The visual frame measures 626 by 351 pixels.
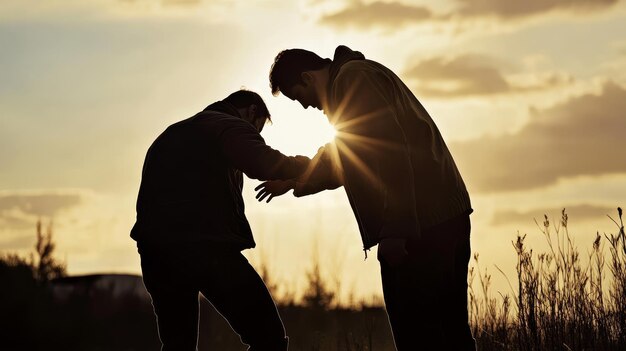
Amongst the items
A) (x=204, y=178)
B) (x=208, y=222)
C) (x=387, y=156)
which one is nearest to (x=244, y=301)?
(x=208, y=222)

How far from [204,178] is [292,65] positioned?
79cm

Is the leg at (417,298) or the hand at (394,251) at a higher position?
the hand at (394,251)

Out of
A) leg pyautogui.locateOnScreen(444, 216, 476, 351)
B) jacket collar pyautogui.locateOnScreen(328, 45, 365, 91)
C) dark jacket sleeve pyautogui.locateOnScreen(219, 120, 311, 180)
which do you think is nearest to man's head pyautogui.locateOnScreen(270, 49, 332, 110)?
jacket collar pyautogui.locateOnScreen(328, 45, 365, 91)

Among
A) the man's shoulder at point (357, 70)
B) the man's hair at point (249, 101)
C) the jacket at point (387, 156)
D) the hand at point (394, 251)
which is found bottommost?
the hand at point (394, 251)

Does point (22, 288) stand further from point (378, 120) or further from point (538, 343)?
point (378, 120)

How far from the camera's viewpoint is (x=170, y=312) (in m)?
5.18

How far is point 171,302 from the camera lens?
5.16 meters

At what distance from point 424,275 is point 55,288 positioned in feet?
39.1

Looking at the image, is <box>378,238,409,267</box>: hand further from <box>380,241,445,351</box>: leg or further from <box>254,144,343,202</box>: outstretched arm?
<box>254,144,343,202</box>: outstretched arm

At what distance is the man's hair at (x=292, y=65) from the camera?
15.1 feet

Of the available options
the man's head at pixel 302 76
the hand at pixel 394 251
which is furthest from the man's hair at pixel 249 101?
the hand at pixel 394 251

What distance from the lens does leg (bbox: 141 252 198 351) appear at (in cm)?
508

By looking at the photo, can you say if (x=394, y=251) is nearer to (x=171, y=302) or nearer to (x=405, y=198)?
(x=405, y=198)

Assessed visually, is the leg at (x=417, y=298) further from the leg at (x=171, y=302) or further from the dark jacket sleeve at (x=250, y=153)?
the leg at (x=171, y=302)
